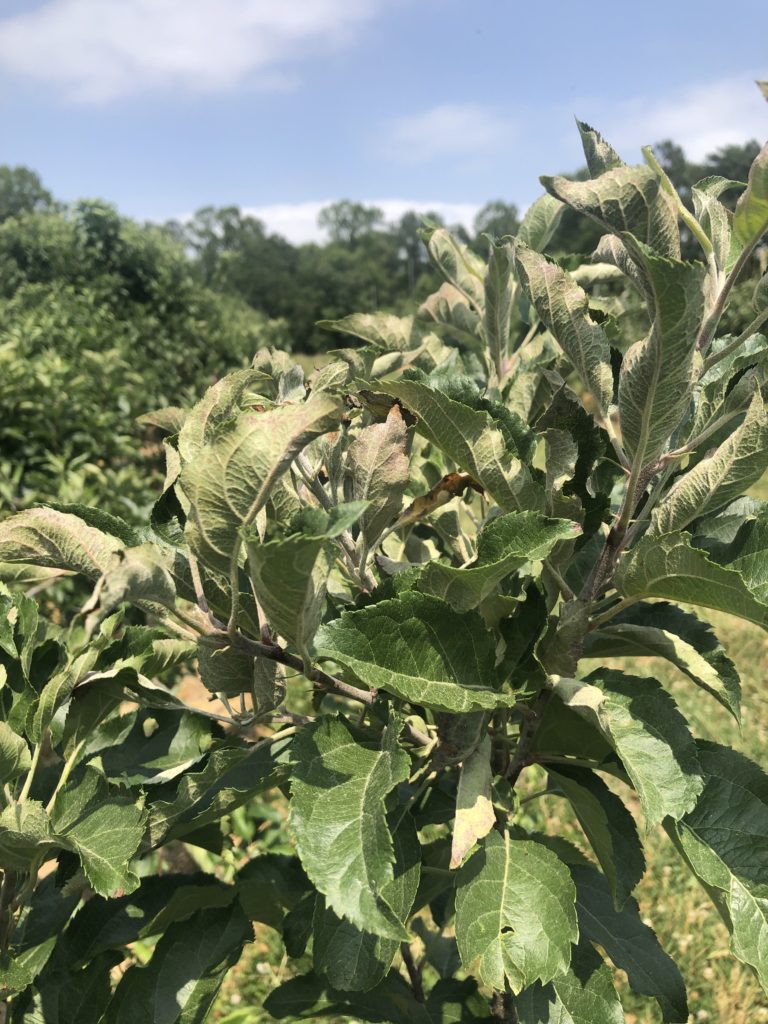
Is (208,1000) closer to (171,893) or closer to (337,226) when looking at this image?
(171,893)

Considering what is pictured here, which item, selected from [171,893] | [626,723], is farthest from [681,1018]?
[171,893]

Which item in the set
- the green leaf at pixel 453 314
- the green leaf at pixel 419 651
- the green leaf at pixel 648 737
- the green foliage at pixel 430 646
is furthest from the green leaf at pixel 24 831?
the green leaf at pixel 453 314

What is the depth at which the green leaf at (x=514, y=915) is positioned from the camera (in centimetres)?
85

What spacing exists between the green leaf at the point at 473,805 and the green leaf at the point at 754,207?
0.71m

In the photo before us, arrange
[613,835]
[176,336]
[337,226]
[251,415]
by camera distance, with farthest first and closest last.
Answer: [337,226] → [176,336] → [613,835] → [251,415]

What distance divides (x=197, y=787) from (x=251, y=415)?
50 centimetres

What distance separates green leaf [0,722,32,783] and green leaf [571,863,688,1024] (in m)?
0.89

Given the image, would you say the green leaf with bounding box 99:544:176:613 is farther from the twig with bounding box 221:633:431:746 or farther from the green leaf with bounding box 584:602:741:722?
the green leaf with bounding box 584:602:741:722

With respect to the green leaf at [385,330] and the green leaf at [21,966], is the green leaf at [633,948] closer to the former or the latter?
the green leaf at [21,966]

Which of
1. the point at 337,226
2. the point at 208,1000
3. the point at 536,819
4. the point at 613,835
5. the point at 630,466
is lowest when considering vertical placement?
the point at 536,819

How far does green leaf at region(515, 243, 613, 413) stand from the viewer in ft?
2.86

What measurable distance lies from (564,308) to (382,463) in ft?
0.91

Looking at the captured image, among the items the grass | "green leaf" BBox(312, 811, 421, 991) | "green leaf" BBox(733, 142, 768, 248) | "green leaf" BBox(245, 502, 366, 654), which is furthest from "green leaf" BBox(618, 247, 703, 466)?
the grass

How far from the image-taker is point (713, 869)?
0.89 meters
